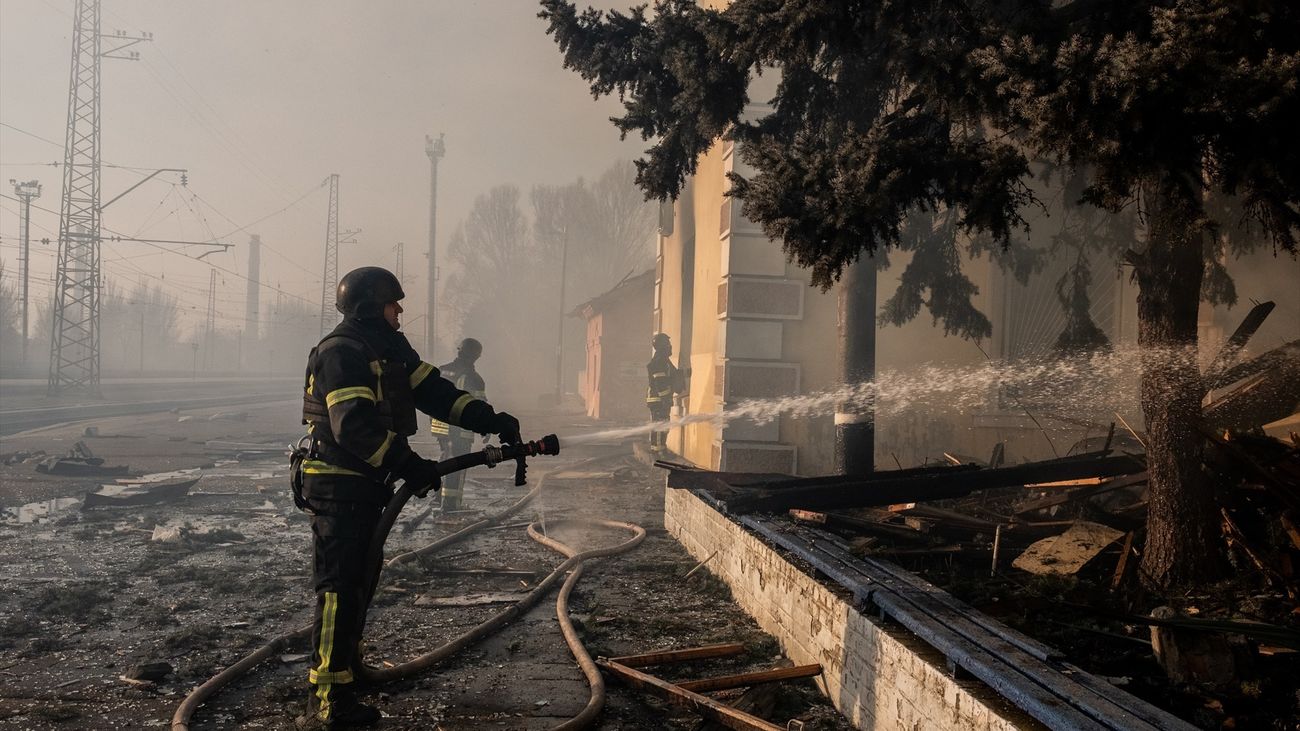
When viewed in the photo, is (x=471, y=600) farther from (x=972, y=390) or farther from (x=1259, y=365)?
(x=972, y=390)

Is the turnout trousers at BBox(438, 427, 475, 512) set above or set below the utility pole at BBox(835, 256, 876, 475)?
below

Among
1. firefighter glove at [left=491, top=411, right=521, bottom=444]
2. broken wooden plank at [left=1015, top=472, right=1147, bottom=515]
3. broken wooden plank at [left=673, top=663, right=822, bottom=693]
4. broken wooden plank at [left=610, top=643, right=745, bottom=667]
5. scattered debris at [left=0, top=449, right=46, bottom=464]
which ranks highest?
firefighter glove at [left=491, top=411, right=521, bottom=444]

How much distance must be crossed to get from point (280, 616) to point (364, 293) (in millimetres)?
2628

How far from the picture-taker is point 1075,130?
384 centimetres

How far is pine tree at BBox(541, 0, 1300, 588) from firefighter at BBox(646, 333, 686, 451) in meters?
9.00

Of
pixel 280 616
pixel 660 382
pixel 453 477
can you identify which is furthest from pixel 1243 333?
pixel 660 382

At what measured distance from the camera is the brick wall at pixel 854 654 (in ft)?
10.6

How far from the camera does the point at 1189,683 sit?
3389 mm

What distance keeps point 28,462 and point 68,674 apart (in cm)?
1202

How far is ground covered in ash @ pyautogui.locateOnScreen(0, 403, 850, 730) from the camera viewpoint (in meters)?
4.56

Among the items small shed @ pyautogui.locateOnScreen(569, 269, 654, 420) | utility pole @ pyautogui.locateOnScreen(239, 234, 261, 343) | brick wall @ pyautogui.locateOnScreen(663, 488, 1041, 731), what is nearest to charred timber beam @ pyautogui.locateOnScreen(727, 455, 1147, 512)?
brick wall @ pyautogui.locateOnScreen(663, 488, 1041, 731)

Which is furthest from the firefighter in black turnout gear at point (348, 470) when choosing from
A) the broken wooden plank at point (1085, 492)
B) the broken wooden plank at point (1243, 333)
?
the broken wooden plank at point (1243, 333)

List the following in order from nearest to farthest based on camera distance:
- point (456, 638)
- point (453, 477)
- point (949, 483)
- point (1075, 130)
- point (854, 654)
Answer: point (1075, 130), point (854, 654), point (456, 638), point (949, 483), point (453, 477)

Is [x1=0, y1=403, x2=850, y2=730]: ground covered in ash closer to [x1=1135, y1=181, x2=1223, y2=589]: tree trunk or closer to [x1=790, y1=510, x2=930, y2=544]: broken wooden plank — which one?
[x1=790, y1=510, x2=930, y2=544]: broken wooden plank
